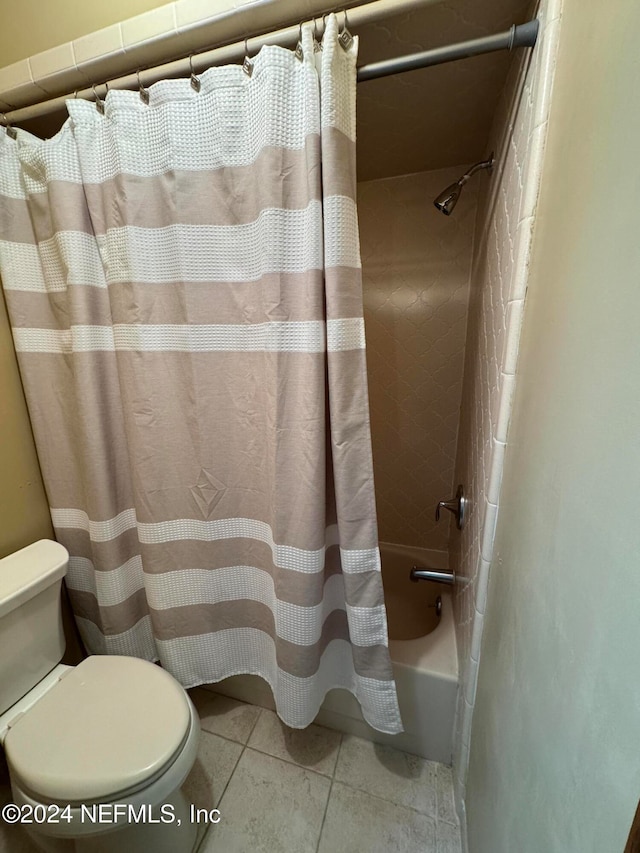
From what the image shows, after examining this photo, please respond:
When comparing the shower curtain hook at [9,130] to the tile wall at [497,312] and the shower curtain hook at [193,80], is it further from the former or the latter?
the tile wall at [497,312]

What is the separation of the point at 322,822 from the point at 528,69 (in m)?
2.05

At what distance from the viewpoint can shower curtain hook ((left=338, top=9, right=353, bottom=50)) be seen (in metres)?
0.70

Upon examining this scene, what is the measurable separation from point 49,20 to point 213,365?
1048mm

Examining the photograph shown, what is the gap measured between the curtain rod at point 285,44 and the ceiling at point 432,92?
0.07 metres

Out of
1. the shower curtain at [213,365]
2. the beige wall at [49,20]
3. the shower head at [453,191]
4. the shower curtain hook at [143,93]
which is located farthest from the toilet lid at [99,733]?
the beige wall at [49,20]

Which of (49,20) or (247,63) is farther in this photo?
(49,20)

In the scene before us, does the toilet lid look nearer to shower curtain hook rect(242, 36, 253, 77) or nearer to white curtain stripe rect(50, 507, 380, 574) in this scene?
white curtain stripe rect(50, 507, 380, 574)

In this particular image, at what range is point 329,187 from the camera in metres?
0.74

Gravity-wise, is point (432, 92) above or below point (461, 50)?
above

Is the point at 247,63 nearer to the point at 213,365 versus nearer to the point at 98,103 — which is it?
the point at 98,103

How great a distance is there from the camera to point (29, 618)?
959 mm

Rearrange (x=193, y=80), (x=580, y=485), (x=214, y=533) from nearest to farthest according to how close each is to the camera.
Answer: (x=580, y=485)
(x=193, y=80)
(x=214, y=533)

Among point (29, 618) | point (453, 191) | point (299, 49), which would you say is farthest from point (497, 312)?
point (29, 618)

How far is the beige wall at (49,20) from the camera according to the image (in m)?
0.86
